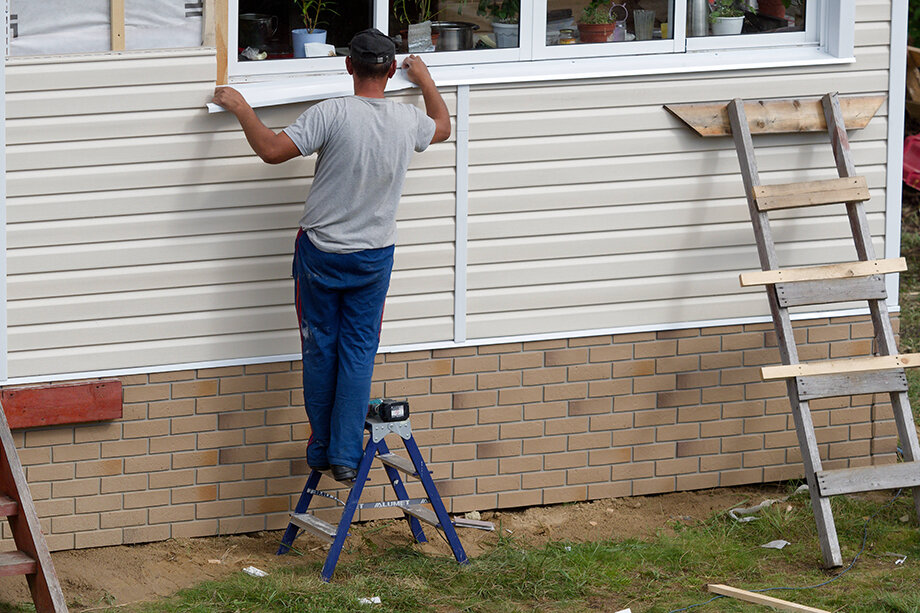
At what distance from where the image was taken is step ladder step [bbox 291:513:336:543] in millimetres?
5641

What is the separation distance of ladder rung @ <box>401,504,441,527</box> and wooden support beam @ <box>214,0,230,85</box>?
197cm

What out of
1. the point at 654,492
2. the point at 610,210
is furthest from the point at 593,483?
the point at 610,210

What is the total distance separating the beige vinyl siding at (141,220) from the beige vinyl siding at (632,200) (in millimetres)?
419

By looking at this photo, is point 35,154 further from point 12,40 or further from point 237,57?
point 237,57

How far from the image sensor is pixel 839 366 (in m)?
6.05

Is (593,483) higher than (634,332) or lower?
lower

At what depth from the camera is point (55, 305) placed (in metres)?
5.56

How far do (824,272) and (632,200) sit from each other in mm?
937

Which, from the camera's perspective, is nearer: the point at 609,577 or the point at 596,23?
the point at 609,577

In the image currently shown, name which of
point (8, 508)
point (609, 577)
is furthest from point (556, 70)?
point (8, 508)

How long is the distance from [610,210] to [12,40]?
2.73 metres

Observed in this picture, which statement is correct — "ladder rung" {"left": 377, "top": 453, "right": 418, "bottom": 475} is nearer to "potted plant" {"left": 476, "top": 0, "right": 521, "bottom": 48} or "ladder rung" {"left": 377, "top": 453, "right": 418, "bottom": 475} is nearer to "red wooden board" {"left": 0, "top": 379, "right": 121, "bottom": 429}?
"red wooden board" {"left": 0, "top": 379, "right": 121, "bottom": 429}

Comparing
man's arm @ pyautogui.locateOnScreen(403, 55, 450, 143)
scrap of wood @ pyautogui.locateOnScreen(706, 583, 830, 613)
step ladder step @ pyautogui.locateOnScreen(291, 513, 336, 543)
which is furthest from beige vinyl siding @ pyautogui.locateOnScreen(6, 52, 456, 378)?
scrap of wood @ pyautogui.locateOnScreen(706, 583, 830, 613)

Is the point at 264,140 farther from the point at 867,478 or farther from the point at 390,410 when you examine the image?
the point at 867,478
